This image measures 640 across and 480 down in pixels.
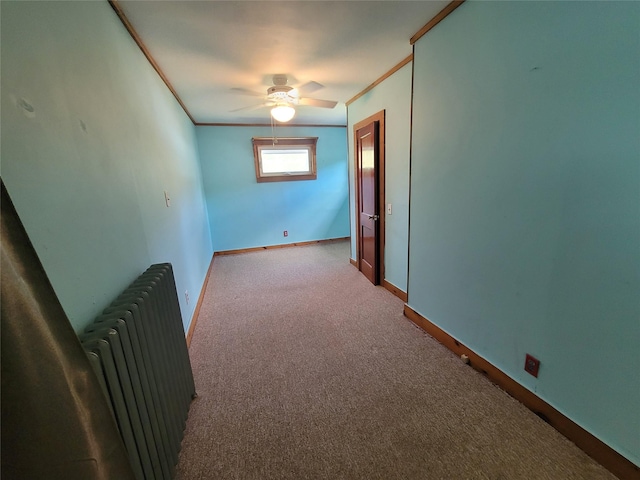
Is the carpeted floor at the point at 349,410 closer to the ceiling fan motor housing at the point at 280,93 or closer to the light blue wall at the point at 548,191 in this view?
the light blue wall at the point at 548,191

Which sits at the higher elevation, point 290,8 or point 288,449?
point 290,8

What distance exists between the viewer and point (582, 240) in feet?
3.71

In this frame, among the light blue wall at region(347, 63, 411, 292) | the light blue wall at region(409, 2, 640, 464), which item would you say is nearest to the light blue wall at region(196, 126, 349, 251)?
the light blue wall at region(347, 63, 411, 292)

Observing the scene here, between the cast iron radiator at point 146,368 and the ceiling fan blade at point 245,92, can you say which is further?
the ceiling fan blade at point 245,92

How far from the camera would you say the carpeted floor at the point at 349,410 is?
1188mm

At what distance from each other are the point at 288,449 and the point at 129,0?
2533 mm

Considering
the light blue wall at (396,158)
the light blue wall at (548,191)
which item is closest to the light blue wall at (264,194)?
the light blue wall at (396,158)

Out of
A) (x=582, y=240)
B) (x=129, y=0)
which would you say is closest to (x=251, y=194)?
(x=129, y=0)

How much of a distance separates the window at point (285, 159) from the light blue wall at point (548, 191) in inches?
120

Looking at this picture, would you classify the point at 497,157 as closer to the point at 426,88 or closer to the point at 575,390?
the point at 426,88

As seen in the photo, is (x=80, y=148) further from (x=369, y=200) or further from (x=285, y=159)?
(x=285, y=159)

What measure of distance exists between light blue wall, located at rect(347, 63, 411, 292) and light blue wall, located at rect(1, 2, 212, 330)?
210cm

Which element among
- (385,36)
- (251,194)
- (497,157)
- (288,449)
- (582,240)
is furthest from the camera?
(251,194)

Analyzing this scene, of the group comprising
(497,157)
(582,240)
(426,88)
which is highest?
(426,88)
